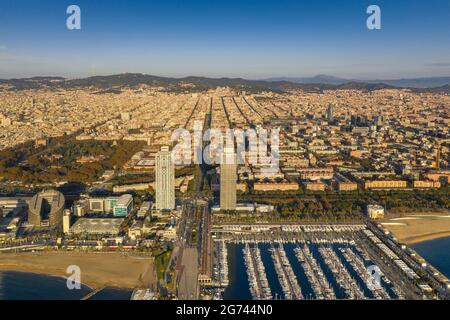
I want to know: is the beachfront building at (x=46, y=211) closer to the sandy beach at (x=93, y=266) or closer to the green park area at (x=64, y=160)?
the sandy beach at (x=93, y=266)

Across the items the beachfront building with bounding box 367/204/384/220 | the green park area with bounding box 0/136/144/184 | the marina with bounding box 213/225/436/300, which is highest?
the green park area with bounding box 0/136/144/184

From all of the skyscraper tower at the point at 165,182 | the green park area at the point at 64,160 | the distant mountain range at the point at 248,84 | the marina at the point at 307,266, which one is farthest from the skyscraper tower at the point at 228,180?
the distant mountain range at the point at 248,84

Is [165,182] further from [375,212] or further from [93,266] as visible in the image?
[375,212]

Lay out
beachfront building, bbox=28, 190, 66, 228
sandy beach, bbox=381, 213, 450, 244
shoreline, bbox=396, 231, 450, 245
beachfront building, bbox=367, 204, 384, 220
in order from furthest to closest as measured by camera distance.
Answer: beachfront building, bbox=367, 204, 384, 220, beachfront building, bbox=28, 190, 66, 228, sandy beach, bbox=381, 213, 450, 244, shoreline, bbox=396, 231, 450, 245

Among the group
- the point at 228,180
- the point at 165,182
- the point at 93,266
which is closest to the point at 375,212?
the point at 228,180

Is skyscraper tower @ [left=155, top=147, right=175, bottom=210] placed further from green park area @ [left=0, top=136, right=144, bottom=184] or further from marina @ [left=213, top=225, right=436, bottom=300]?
green park area @ [left=0, top=136, right=144, bottom=184]

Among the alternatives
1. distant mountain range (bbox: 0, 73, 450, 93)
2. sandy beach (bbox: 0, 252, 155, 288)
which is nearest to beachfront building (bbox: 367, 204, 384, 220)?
sandy beach (bbox: 0, 252, 155, 288)

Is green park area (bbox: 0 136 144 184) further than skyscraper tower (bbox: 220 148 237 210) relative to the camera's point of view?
Yes
